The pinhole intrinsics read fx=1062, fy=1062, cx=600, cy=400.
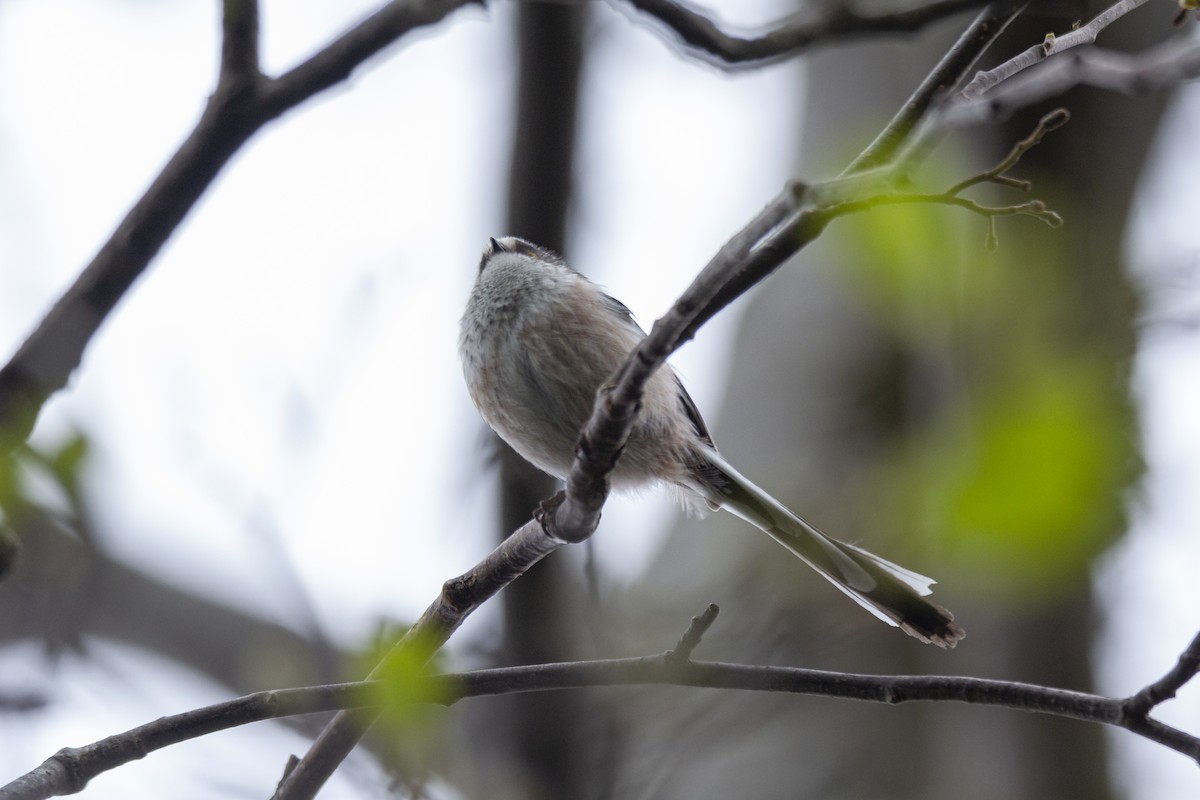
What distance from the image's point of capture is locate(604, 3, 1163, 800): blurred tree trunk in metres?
3.14

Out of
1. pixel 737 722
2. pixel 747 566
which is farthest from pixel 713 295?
pixel 737 722

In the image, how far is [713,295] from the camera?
4.17 ft

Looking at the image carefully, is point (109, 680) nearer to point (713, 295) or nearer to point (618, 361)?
point (618, 361)

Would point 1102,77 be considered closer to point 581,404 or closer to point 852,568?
point 852,568

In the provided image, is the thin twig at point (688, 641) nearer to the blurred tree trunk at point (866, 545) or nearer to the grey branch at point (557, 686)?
the grey branch at point (557, 686)

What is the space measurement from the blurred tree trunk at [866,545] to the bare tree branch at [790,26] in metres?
1.00

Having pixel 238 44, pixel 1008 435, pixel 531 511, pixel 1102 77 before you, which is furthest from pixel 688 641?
pixel 531 511

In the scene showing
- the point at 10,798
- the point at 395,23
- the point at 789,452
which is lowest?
the point at 10,798

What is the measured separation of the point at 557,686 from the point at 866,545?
1.41 meters

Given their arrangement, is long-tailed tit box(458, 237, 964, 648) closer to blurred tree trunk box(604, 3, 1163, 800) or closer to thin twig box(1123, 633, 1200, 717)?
blurred tree trunk box(604, 3, 1163, 800)

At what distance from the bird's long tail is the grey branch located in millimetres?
593

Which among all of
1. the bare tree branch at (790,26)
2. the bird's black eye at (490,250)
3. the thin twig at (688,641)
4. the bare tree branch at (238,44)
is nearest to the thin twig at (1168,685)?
the thin twig at (688,641)

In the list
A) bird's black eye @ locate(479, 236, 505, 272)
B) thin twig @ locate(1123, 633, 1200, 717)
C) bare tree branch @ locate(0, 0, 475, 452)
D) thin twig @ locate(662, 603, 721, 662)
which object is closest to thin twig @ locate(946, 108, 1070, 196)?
thin twig @ locate(1123, 633, 1200, 717)

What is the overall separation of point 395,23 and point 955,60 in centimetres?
82
